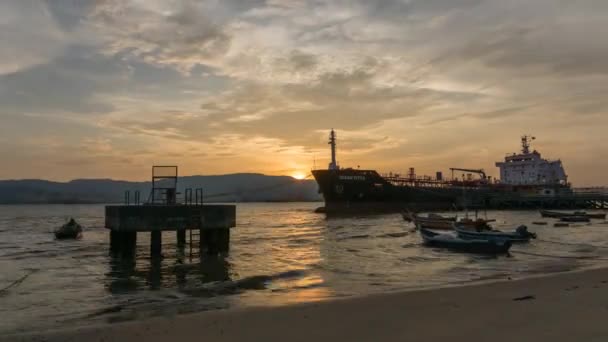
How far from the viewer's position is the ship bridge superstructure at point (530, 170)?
109 m

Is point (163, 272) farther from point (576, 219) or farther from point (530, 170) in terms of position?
point (530, 170)

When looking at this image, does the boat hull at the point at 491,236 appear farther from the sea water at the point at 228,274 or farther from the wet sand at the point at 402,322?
the wet sand at the point at 402,322

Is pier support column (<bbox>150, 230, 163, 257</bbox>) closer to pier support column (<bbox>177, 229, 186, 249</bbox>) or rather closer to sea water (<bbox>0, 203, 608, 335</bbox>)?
sea water (<bbox>0, 203, 608, 335</bbox>)

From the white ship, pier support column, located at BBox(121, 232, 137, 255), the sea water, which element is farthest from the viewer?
the white ship

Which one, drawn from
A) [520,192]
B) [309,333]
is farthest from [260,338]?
[520,192]

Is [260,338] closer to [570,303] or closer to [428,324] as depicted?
[428,324]

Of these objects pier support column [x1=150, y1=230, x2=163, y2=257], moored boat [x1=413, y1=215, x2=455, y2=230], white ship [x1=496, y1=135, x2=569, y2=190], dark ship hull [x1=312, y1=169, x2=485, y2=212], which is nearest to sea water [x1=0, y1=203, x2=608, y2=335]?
pier support column [x1=150, y1=230, x2=163, y2=257]

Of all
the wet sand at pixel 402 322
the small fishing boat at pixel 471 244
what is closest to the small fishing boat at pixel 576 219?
the small fishing boat at pixel 471 244

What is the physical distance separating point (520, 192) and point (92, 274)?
323ft

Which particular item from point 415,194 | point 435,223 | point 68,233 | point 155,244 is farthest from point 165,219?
point 415,194

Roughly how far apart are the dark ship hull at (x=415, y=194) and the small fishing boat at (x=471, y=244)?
45.6 meters

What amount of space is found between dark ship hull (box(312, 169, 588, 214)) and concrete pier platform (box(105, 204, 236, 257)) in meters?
55.4

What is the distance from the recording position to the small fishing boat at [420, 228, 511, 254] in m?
27.4

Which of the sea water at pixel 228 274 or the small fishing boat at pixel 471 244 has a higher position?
the small fishing boat at pixel 471 244
